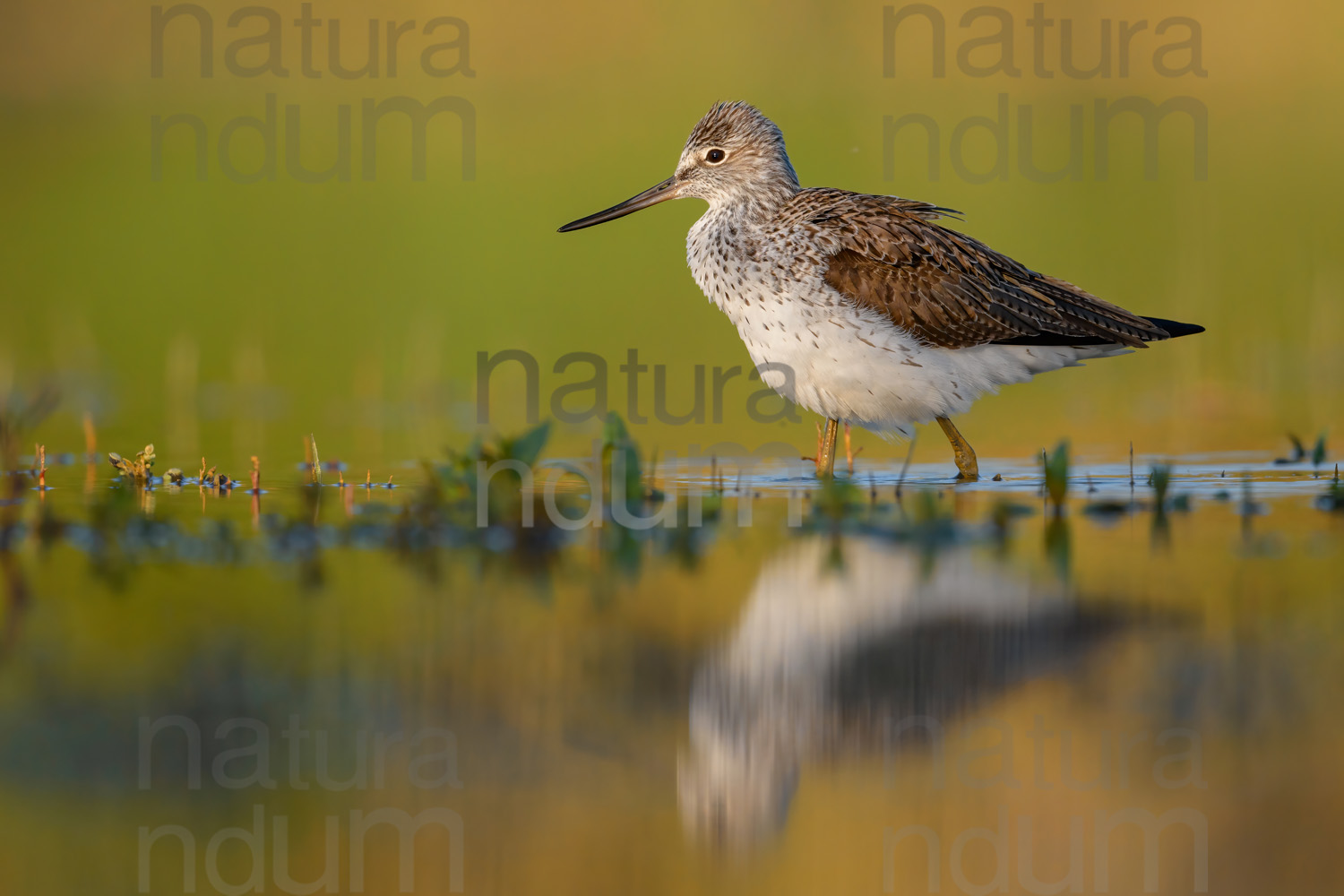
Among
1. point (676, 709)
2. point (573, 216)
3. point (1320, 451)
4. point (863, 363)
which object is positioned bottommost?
point (676, 709)

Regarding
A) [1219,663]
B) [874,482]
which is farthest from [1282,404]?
[1219,663]

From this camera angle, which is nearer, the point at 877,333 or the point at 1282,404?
the point at 877,333

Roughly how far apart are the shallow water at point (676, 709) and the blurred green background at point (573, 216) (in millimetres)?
3734

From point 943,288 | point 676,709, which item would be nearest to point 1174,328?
point 943,288

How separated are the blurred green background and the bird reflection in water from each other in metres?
4.47

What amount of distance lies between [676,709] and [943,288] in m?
4.79

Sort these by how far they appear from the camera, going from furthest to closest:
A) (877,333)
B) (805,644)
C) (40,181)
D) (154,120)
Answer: (154,120), (40,181), (877,333), (805,644)

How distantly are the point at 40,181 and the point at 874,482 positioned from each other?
1862 cm

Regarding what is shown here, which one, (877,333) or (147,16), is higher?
(147,16)

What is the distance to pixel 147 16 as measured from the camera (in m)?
28.4

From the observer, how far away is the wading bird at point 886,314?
827cm

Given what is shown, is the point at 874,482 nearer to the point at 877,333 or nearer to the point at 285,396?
the point at 877,333

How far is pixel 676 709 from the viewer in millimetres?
4262

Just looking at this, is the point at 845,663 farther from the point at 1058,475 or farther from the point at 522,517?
the point at 1058,475
